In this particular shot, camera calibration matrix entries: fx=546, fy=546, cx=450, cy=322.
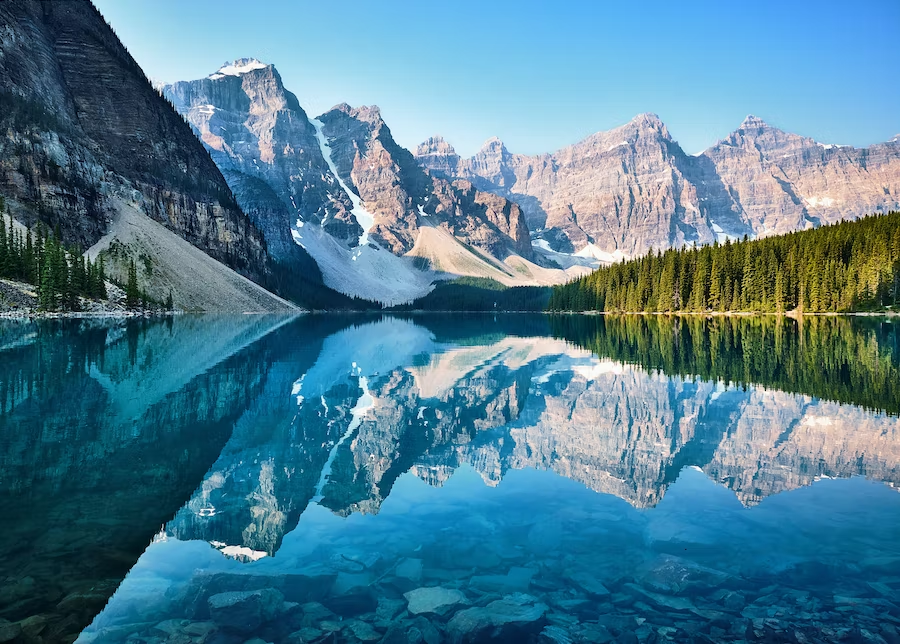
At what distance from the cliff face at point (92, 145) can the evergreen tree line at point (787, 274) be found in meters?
112

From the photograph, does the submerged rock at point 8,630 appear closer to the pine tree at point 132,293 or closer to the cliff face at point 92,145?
the pine tree at point 132,293

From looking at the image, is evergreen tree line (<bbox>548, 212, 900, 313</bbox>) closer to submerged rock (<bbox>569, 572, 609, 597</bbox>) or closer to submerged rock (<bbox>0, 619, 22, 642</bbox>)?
submerged rock (<bbox>569, 572, 609, 597</bbox>)

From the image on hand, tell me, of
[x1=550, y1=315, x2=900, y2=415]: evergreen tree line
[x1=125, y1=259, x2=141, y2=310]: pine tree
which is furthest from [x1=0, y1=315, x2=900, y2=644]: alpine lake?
[x1=125, y1=259, x2=141, y2=310]: pine tree

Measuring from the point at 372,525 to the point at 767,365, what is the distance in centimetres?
2930

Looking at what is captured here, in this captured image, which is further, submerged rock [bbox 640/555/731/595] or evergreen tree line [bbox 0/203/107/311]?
evergreen tree line [bbox 0/203/107/311]

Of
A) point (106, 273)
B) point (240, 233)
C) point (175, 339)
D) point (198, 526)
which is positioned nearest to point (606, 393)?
point (198, 526)

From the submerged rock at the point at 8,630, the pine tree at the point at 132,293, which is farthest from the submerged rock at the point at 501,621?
the pine tree at the point at 132,293

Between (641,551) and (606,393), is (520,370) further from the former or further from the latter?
(641,551)

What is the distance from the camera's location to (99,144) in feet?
454

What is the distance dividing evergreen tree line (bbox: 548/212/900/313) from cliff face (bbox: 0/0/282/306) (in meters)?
112

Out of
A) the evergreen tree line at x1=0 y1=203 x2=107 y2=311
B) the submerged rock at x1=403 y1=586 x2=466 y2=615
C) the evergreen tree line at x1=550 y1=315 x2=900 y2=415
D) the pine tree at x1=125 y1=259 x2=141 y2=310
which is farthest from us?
the pine tree at x1=125 y1=259 x2=141 y2=310

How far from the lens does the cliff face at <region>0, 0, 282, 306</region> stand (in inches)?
→ 4203

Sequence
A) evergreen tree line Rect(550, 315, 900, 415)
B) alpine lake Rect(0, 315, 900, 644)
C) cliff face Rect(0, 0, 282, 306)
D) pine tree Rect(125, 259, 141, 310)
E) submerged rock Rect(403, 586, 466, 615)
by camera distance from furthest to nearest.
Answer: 1. cliff face Rect(0, 0, 282, 306)
2. pine tree Rect(125, 259, 141, 310)
3. evergreen tree line Rect(550, 315, 900, 415)
4. submerged rock Rect(403, 586, 466, 615)
5. alpine lake Rect(0, 315, 900, 644)

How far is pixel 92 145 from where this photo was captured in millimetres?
130875
